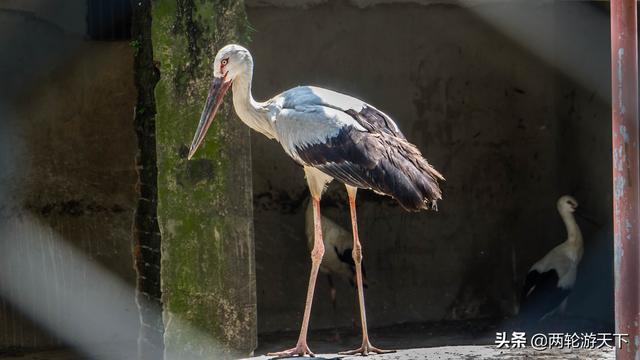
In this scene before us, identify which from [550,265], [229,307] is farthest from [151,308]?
[550,265]

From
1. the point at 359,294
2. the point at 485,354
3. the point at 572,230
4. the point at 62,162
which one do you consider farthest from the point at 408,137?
the point at 485,354

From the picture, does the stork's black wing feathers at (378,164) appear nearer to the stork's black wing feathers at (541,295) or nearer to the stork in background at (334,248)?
the stork in background at (334,248)

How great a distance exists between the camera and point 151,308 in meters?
6.86

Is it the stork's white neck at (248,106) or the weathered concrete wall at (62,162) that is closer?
the stork's white neck at (248,106)

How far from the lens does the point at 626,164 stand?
4.11 meters

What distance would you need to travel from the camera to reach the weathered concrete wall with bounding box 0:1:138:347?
8227 millimetres

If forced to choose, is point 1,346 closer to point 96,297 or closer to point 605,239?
point 96,297

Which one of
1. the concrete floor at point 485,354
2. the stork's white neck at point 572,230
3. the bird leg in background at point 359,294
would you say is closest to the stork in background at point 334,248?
the stork's white neck at point 572,230

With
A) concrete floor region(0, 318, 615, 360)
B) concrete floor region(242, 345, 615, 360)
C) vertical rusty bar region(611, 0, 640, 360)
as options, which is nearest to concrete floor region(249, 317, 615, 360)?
concrete floor region(0, 318, 615, 360)

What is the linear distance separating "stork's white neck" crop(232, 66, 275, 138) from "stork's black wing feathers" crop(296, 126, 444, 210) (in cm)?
26

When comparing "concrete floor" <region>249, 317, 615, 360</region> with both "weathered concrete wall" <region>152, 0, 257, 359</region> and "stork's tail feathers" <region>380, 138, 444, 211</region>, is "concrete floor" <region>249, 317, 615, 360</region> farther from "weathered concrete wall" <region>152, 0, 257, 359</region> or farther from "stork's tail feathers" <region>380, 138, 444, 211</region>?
"stork's tail feathers" <region>380, 138, 444, 211</region>

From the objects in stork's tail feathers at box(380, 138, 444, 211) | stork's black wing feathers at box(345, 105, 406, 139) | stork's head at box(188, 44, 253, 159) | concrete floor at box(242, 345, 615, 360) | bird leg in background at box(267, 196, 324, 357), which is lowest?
concrete floor at box(242, 345, 615, 360)

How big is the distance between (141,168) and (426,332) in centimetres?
265

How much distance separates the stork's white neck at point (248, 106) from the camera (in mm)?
5898
